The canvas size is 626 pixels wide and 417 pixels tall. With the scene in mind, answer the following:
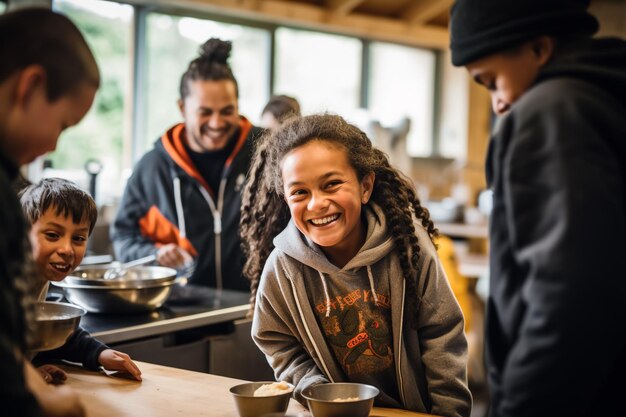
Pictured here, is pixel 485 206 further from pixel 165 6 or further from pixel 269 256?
pixel 269 256

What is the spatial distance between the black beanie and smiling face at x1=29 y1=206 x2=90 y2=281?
1181 mm

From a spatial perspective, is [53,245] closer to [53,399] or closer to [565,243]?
[53,399]

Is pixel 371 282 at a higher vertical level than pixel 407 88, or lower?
lower

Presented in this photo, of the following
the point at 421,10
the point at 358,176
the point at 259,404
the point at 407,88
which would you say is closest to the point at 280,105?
the point at 358,176

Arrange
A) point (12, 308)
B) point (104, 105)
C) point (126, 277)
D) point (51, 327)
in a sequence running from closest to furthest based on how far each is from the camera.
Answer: point (12, 308) < point (51, 327) < point (126, 277) < point (104, 105)

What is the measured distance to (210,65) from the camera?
3102 millimetres

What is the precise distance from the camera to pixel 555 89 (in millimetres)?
1166

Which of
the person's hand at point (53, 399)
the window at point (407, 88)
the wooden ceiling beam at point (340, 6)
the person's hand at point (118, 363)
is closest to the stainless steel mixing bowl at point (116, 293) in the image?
the person's hand at point (118, 363)

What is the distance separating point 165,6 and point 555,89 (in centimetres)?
409

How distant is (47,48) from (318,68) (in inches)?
206

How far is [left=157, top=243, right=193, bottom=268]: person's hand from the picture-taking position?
9.34 ft

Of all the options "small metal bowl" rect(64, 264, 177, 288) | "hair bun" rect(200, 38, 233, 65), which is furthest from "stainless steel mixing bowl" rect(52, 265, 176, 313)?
"hair bun" rect(200, 38, 233, 65)

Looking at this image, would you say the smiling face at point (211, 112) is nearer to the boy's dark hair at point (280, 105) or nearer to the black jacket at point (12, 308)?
the boy's dark hair at point (280, 105)

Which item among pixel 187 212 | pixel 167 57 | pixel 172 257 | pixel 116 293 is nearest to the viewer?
pixel 116 293
